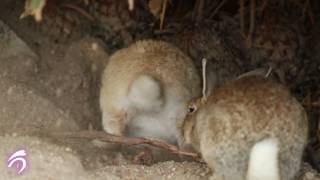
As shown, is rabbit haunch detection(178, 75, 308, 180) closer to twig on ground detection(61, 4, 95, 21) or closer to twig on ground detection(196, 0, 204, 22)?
twig on ground detection(196, 0, 204, 22)

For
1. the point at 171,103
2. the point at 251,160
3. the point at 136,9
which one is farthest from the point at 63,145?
the point at 136,9

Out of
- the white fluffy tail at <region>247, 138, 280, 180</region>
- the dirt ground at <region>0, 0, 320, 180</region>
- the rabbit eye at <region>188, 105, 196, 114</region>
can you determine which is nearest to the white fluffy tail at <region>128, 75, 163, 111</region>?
the rabbit eye at <region>188, 105, 196, 114</region>

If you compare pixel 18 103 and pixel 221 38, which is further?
pixel 221 38

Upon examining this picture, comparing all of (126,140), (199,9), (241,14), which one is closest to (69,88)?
(126,140)

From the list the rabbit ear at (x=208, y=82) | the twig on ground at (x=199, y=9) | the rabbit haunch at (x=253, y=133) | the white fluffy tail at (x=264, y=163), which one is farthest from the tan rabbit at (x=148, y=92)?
the white fluffy tail at (x=264, y=163)

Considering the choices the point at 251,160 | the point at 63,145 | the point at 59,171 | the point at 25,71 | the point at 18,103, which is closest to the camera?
the point at 251,160

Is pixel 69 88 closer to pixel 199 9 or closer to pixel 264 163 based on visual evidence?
pixel 199 9

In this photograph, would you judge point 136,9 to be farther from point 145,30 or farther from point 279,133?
point 279,133

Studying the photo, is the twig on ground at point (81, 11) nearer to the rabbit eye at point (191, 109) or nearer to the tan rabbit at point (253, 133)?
the rabbit eye at point (191, 109)
